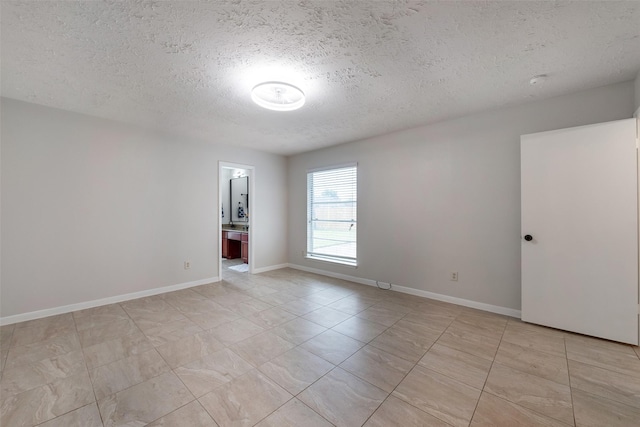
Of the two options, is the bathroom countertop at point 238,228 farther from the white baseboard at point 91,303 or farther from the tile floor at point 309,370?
the tile floor at point 309,370

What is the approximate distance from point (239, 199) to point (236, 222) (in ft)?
2.24

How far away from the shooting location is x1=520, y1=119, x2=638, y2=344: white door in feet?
7.82

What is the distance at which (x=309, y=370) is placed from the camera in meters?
2.04

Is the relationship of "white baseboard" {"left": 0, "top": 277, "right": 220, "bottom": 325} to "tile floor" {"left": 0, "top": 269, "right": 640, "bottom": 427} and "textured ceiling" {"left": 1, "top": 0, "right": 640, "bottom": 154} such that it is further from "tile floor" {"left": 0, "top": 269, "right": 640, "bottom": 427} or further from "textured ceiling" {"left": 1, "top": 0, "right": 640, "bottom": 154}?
"textured ceiling" {"left": 1, "top": 0, "right": 640, "bottom": 154}

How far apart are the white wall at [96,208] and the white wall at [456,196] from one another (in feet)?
9.37

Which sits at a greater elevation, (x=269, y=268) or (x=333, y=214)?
(x=333, y=214)

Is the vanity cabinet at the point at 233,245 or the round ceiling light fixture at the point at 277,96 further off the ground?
the round ceiling light fixture at the point at 277,96

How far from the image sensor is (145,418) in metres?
1.57

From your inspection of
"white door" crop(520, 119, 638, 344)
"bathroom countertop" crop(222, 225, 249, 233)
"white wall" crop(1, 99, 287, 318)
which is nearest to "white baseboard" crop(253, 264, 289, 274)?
"white wall" crop(1, 99, 287, 318)

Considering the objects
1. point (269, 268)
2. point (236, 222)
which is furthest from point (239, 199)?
point (269, 268)

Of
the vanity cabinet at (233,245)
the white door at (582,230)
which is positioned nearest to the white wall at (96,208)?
the vanity cabinet at (233,245)

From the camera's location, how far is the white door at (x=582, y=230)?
2383 mm

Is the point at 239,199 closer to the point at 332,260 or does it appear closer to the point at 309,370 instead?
the point at 332,260

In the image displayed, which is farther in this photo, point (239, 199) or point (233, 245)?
point (239, 199)
